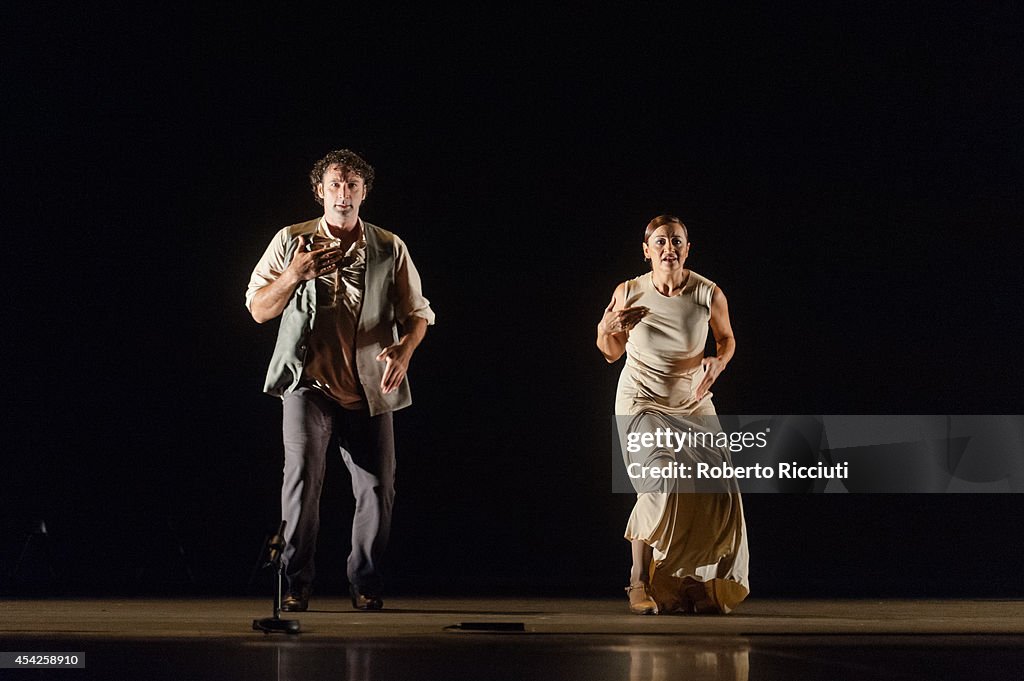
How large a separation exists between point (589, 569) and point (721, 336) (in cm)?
167

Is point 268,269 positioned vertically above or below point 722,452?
above

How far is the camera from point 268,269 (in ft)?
13.8

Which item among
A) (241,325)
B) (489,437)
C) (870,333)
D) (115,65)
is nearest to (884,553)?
(870,333)

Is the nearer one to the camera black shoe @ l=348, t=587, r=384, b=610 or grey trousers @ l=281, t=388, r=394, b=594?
grey trousers @ l=281, t=388, r=394, b=594

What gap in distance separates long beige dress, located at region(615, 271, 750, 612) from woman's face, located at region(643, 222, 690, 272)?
0.09m

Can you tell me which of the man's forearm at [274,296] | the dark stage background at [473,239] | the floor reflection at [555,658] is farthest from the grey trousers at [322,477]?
the dark stage background at [473,239]

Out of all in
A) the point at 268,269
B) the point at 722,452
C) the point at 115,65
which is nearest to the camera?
the point at 268,269

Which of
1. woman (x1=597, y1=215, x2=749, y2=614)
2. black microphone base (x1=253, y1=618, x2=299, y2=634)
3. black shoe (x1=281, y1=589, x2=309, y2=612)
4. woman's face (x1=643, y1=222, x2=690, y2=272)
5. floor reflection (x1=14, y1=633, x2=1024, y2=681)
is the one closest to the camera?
floor reflection (x1=14, y1=633, x2=1024, y2=681)

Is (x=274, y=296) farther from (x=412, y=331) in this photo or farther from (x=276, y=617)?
(x=276, y=617)

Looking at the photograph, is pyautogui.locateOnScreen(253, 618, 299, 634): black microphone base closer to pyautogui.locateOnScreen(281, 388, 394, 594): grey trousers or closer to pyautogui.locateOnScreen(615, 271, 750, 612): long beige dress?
pyautogui.locateOnScreen(281, 388, 394, 594): grey trousers

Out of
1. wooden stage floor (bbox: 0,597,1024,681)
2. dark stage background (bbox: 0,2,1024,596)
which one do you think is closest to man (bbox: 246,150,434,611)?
wooden stage floor (bbox: 0,597,1024,681)

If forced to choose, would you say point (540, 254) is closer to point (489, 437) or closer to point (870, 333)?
point (489, 437)

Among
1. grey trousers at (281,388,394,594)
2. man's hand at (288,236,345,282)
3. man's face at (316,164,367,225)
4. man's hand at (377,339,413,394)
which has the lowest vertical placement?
grey trousers at (281,388,394,594)

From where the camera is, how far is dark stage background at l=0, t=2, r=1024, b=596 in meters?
5.82
